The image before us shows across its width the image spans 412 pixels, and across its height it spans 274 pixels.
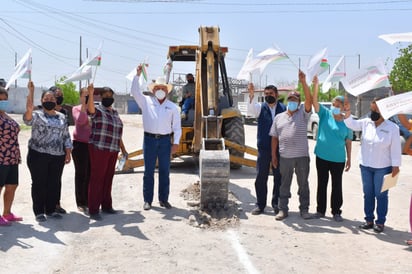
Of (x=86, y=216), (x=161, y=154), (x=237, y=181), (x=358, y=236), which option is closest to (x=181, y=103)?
(x=237, y=181)

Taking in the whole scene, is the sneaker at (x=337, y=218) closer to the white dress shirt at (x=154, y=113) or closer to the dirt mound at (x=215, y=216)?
the dirt mound at (x=215, y=216)

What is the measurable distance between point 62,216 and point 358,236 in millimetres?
3928

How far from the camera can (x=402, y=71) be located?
832 inches

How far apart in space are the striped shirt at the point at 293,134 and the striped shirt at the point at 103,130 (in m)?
2.28

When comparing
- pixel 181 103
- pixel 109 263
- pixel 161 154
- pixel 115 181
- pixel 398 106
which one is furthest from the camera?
pixel 181 103

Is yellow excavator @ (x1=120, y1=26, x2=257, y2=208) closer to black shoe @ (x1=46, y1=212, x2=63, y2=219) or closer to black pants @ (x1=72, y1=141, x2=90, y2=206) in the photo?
black pants @ (x1=72, y1=141, x2=90, y2=206)

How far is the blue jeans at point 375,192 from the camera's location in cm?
579

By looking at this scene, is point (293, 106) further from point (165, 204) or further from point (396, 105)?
point (165, 204)

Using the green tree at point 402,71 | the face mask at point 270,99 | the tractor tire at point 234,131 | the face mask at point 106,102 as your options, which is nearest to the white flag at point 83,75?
the face mask at point 106,102

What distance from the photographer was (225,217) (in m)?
6.25

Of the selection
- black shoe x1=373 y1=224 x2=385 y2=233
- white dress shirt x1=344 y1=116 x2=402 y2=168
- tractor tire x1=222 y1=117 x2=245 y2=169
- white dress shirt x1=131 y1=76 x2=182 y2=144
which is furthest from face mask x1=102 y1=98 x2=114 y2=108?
tractor tire x1=222 y1=117 x2=245 y2=169

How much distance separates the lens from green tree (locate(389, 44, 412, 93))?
2087cm

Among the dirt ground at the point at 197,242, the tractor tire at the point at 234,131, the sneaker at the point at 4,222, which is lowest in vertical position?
the dirt ground at the point at 197,242

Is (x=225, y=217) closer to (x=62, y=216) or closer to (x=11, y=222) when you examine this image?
(x=62, y=216)
